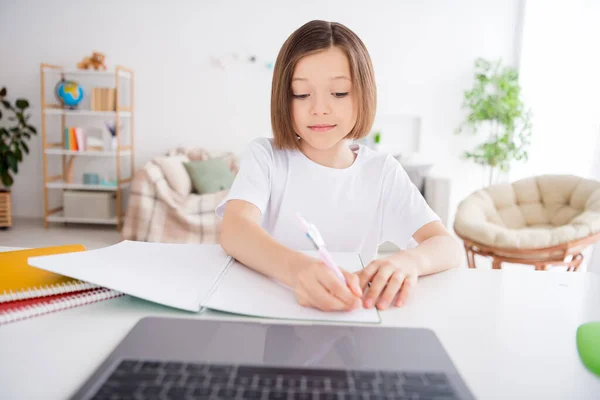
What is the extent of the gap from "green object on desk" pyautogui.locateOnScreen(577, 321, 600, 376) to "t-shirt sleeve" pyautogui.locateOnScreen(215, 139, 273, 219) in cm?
60

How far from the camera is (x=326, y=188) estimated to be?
1.02 m

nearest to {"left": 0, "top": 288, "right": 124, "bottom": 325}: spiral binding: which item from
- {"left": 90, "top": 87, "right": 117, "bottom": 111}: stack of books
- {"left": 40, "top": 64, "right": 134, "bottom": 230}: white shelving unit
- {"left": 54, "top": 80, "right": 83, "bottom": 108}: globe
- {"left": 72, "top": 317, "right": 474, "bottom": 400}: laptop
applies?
{"left": 72, "top": 317, "right": 474, "bottom": 400}: laptop

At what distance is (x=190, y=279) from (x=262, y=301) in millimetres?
118

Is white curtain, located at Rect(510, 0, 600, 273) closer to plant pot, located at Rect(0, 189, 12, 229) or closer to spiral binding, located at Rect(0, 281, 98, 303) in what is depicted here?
spiral binding, located at Rect(0, 281, 98, 303)

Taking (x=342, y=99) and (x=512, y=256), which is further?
(x=512, y=256)

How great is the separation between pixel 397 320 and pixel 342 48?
1.85ft

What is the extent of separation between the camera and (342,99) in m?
0.90

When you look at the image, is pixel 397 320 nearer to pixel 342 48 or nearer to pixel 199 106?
pixel 342 48

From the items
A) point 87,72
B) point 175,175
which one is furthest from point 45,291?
point 87,72

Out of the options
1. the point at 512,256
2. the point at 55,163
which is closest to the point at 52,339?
the point at 512,256

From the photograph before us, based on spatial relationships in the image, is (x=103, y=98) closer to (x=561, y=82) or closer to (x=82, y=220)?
(x=82, y=220)

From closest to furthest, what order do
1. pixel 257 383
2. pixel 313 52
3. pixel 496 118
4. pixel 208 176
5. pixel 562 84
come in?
pixel 257 383
pixel 313 52
pixel 562 84
pixel 208 176
pixel 496 118

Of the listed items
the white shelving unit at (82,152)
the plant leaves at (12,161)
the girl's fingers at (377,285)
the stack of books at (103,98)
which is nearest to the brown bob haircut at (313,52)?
the girl's fingers at (377,285)

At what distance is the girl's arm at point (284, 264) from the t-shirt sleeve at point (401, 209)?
1.04 ft
